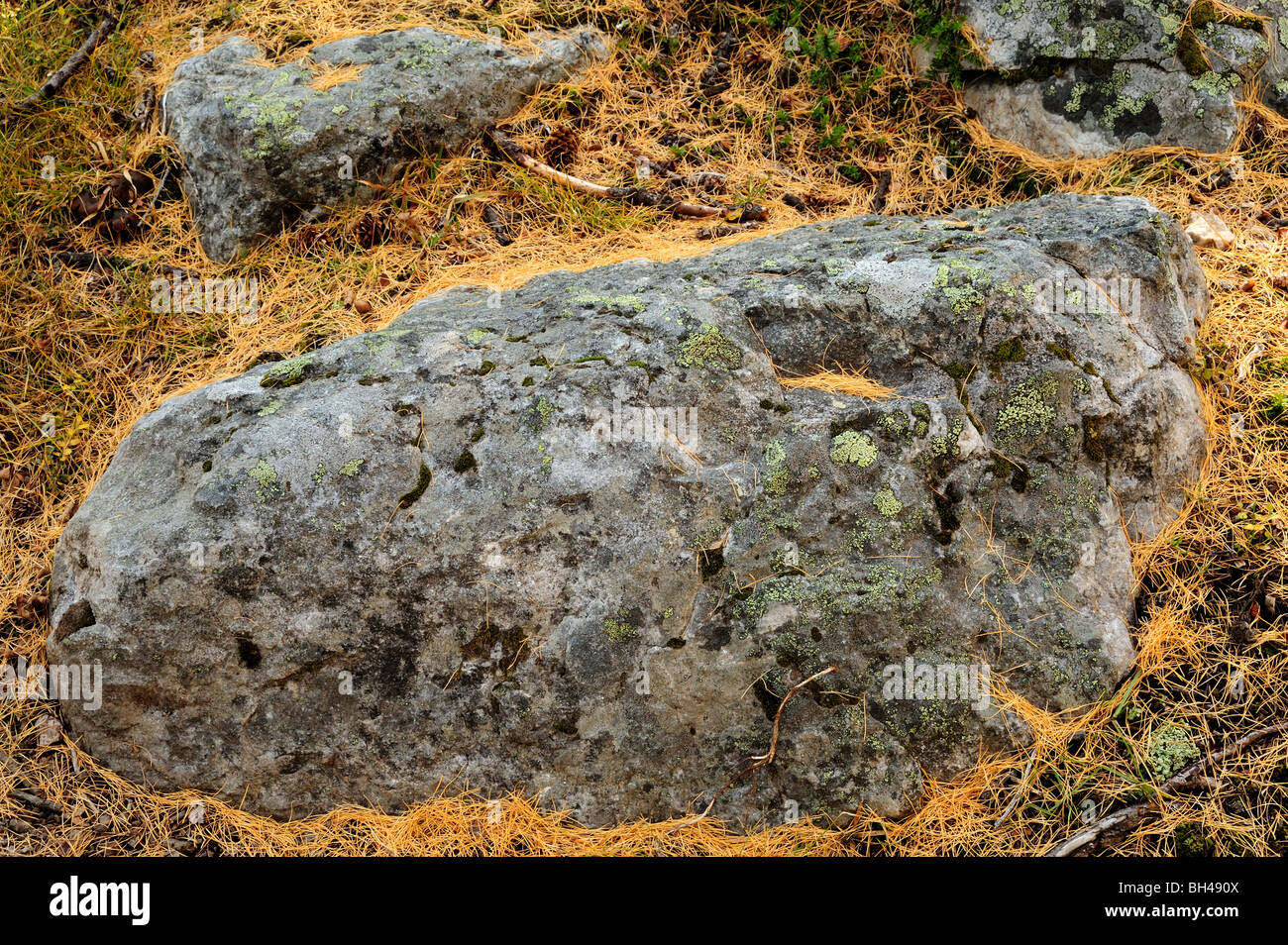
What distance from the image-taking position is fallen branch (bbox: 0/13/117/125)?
5440mm

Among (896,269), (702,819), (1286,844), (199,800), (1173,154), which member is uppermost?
(1173,154)

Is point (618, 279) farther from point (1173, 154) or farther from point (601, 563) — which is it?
point (1173, 154)

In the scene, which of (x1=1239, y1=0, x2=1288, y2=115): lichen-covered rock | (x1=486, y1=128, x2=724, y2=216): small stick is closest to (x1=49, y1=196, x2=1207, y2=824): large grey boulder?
(x1=486, y1=128, x2=724, y2=216): small stick

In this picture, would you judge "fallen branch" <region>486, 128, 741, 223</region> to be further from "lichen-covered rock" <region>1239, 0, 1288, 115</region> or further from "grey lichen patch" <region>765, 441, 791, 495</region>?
→ "lichen-covered rock" <region>1239, 0, 1288, 115</region>

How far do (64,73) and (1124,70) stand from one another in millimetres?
6839

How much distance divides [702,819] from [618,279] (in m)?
2.53

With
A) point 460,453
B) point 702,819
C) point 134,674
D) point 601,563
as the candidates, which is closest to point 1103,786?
point 702,819

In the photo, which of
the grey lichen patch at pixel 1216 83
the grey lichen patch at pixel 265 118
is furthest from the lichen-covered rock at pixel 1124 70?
the grey lichen patch at pixel 265 118

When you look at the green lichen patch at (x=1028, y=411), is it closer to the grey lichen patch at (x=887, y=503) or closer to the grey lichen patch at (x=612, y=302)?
the grey lichen patch at (x=887, y=503)

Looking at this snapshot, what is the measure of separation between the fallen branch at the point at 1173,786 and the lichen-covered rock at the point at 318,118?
16.4ft

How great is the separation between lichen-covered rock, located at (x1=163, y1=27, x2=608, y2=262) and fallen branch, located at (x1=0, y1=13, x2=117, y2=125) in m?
0.83

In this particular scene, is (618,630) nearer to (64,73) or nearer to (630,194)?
(630,194)

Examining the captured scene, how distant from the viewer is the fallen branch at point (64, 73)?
544cm

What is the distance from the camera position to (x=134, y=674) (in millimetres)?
3352
